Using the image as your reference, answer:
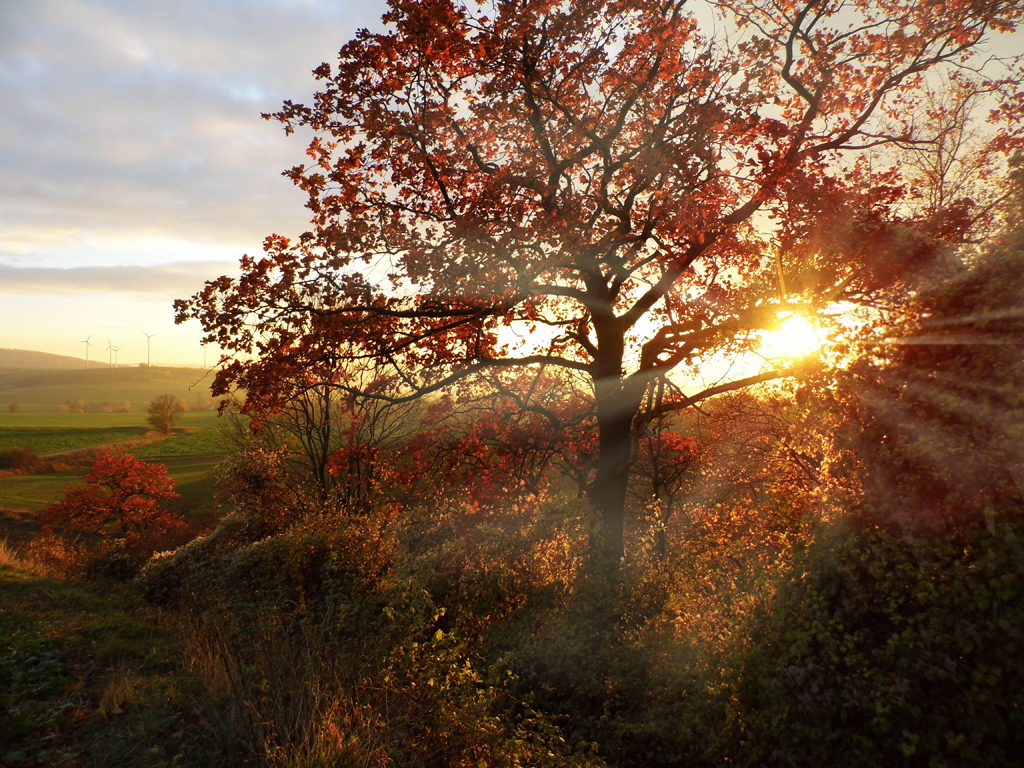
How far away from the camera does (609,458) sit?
1083 cm

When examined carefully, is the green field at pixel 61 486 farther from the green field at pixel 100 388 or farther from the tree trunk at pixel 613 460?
the green field at pixel 100 388

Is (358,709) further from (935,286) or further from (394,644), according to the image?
(935,286)

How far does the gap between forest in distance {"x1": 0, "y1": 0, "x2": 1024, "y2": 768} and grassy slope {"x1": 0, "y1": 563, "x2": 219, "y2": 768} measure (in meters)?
0.06

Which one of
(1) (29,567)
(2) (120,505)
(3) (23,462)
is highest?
(1) (29,567)

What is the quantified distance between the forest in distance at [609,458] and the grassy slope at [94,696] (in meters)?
0.06

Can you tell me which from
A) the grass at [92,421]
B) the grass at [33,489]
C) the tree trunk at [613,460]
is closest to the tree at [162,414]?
the grass at [92,421]

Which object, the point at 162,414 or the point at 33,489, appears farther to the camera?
the point at 162,414

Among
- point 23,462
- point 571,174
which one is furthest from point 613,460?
point 23,462

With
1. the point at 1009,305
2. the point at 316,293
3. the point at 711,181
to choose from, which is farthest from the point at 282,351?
the point at 1009,305

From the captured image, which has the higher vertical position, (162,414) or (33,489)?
(162,414)

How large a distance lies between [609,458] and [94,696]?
27.2ft

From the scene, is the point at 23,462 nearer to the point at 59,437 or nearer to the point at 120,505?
the point at 59,437

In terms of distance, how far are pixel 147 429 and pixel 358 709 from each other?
273 feet

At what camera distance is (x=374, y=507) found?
52.3 ft
